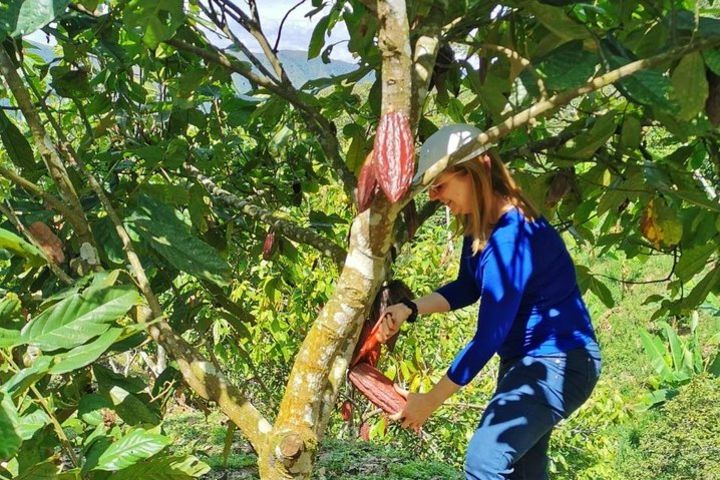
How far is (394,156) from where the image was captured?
40.3 inches

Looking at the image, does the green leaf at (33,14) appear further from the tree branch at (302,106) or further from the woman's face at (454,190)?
the woman's face at (454,190)

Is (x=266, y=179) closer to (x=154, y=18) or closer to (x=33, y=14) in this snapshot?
(x=154, y=18)

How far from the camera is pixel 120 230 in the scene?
1.24m

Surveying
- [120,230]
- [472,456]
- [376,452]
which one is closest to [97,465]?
[120,230]

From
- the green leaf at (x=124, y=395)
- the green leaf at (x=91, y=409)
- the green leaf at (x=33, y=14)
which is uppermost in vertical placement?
the green leaf at (x=33, y=14)

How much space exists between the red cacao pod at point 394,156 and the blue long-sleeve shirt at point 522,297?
58cm

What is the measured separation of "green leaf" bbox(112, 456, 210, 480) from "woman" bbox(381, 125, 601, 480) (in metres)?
0.66

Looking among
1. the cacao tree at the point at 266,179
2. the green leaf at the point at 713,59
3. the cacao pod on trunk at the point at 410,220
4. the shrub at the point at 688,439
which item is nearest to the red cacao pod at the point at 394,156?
the cacao tree at the point at 266,179

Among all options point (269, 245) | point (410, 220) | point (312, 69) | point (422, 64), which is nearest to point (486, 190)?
point (410, 220)

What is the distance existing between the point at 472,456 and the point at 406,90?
0.92 m

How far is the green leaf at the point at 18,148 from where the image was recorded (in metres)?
1.51

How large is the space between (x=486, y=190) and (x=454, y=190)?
62mm

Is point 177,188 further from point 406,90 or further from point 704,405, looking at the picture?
point 704,405

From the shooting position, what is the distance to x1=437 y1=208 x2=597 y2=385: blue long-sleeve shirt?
1.56 metres
